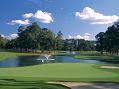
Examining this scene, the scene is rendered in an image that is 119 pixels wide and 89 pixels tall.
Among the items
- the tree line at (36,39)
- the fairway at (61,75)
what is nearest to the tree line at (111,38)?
the tree line at (36,39)

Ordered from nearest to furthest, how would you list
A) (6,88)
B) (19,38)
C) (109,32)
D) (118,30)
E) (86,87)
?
1. (6,88)
2. (86,87)
3. (118,30)
4. (109,32)
5. (19,38)

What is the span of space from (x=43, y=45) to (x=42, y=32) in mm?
6938

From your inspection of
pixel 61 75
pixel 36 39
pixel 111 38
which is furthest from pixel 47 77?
pixel 36 39

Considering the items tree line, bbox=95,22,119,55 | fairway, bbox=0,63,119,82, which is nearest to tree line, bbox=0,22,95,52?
tree line, bbox=95,22,119,55

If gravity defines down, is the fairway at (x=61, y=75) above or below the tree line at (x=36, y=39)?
below

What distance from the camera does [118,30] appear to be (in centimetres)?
12438

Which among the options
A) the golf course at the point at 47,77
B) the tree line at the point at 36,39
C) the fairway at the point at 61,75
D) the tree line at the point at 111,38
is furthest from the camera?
the tree line at the point at 36,39

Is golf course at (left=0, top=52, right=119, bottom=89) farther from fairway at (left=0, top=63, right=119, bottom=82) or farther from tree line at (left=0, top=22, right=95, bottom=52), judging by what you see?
tree line at (left=0, top=22, right=95, bottom=52)

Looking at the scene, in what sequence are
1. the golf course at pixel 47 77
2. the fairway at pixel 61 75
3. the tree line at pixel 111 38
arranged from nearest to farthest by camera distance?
1. the golf course at pixel 47 77
2. the fairway at pixel 61 75
3. the tree line at pixel 111 38

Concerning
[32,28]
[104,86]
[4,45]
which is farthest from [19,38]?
[104,86]

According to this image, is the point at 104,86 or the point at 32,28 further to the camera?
the point at 32,28

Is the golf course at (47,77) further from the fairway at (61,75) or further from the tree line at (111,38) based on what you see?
Result: the tree line at (111,38)

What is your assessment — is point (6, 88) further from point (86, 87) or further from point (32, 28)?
point (32, 28)

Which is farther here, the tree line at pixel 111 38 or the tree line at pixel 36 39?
the tree line at pixel 36 39
